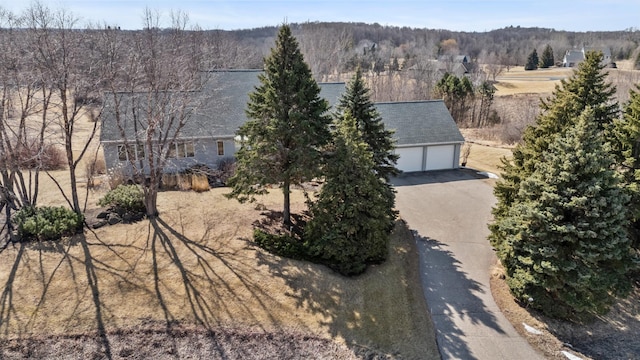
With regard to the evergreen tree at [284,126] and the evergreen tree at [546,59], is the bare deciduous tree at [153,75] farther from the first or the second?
the evergreen tree at [546,59]

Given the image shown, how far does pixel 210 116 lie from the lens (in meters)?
24.1

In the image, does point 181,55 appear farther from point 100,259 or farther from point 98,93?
point 100,259

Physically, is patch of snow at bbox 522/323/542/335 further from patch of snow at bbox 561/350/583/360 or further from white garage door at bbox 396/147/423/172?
white garage door at bbox 396/147/423/172

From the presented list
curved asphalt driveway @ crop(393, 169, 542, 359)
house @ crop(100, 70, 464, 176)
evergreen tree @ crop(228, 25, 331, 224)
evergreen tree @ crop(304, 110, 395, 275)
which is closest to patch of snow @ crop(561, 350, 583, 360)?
curved asphalt driveway @ crop(393, 169, 542, 359)

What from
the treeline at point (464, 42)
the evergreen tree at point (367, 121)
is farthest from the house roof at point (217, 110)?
the treeline at point (464, 42)

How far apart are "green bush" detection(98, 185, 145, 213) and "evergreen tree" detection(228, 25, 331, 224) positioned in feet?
15.3

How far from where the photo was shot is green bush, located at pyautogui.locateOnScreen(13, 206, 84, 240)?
14945 mm

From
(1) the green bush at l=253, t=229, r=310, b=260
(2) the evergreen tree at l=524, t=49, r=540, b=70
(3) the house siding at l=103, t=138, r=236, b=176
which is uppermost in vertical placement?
(2) the evergreen tree at l=524, t=49, r=540, b=70

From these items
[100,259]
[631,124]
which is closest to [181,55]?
[100,259]

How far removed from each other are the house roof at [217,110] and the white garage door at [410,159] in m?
6.24

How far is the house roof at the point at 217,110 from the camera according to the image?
22.4 m

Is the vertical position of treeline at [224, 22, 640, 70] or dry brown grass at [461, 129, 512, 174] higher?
treeline at [224, 22, 640, 70]

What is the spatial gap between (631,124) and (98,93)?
67.8 ft

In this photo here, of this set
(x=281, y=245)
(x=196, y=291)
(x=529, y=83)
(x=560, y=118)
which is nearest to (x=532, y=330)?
(x=560, y=118)
